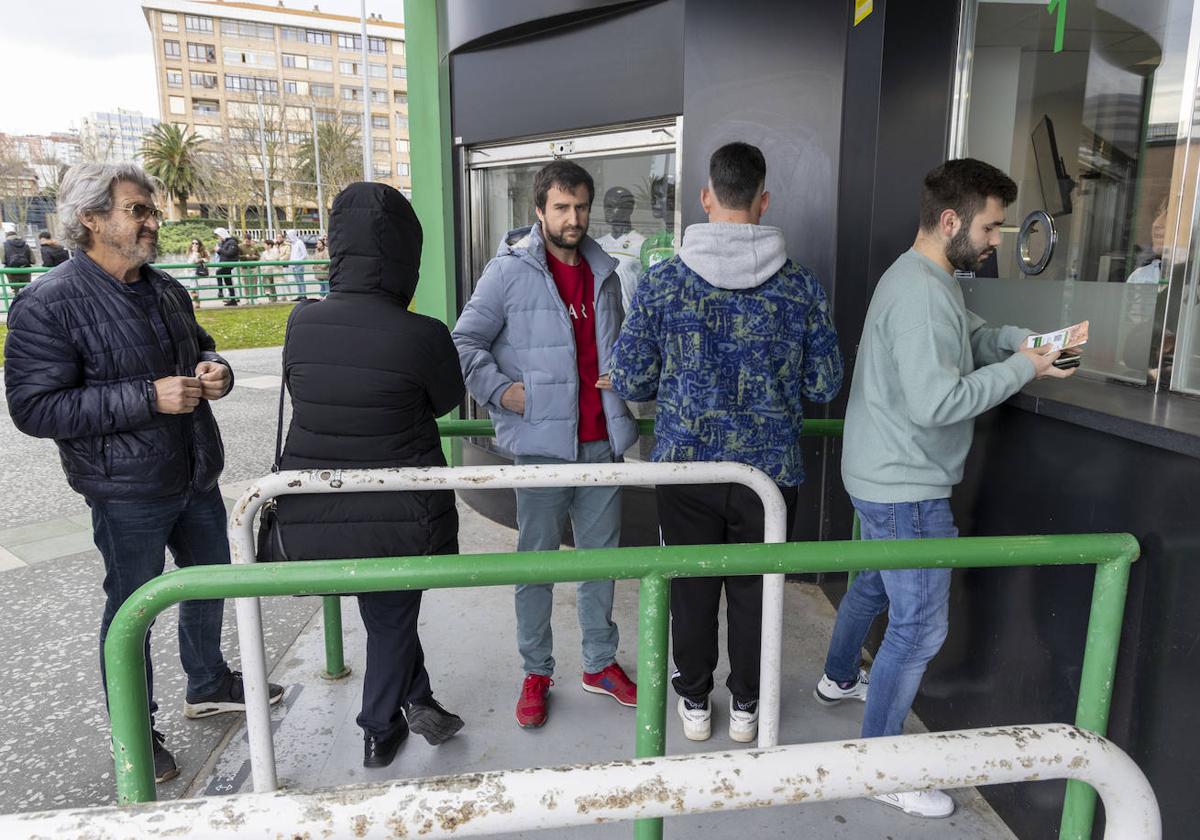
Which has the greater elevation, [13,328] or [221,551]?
[13,328]

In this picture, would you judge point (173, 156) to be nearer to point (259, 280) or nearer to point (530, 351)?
point (259, 280)

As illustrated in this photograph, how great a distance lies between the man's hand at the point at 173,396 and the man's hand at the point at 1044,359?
2260 millimetres

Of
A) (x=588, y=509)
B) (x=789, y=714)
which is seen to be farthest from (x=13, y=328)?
(x=789, y=714)

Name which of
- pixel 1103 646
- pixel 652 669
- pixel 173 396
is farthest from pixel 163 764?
pixel 1103 646

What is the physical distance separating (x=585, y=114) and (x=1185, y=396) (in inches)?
118

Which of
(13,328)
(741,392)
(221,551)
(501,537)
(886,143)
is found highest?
(886,143)

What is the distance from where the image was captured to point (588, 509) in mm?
2980

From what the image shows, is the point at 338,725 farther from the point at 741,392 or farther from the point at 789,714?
the point at 741,392

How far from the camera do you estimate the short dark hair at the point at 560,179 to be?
9.03ft

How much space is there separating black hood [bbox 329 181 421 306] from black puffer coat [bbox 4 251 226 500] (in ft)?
2.17

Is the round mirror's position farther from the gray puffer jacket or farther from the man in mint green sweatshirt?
the gray puffer jacket

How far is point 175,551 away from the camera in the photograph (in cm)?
280

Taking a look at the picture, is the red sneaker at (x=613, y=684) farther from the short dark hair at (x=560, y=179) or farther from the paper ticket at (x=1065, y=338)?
the paper ticket at (x=1065, y=338)

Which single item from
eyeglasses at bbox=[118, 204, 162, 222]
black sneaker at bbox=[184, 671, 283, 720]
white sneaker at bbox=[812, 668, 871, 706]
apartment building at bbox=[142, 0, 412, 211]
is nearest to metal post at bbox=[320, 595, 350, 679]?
black sneaker at bbox=[184, 671, 283, 720]
